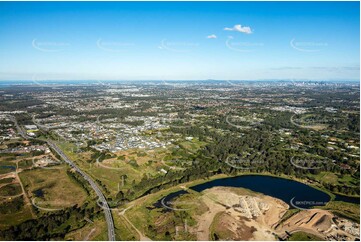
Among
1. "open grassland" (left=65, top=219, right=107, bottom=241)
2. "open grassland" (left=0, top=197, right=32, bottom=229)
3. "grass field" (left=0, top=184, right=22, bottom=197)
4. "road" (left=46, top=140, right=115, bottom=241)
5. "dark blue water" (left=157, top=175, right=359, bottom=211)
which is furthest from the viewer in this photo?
"grass field" (left=0, top=184, right=22, bottom=197)

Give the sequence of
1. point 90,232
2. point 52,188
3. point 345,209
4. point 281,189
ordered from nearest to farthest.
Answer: point 90,232
point 345,209
point 52,188
point 281,189

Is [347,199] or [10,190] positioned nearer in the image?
[347,199]

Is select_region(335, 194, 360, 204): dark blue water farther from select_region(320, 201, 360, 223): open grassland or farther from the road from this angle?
the road

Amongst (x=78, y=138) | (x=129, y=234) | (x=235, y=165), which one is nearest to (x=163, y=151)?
(x=235, y=165)

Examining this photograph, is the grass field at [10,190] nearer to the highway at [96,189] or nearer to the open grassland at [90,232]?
the highway at [96,189]

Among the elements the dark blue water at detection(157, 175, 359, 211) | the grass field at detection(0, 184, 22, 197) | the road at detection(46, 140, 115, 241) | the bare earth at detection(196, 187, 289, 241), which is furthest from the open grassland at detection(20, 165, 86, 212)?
the bare earth at detection(196, 187, 289, 241)

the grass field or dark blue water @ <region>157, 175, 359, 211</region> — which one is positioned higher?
the grass field

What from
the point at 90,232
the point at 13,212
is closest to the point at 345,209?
the point at 90,232

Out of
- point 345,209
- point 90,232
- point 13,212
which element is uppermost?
point 345,209

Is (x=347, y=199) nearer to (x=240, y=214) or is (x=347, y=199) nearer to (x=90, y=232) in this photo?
(x=240, y=214)
